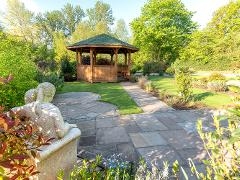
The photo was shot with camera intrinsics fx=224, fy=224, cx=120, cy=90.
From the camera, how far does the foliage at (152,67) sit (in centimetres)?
2619

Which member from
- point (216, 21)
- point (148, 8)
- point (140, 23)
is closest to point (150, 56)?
point (140, 23)

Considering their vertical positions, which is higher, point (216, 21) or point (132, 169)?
point (216, 21)

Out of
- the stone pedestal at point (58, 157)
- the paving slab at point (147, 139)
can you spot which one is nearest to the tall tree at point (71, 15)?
the paving slab at point (147, 139)

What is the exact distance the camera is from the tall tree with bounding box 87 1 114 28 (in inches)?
2285

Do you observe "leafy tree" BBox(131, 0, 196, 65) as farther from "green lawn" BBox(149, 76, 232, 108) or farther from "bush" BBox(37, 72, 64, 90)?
"bush" BBox(37, 72, 64, 90)

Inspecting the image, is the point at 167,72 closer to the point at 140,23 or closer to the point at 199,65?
the point at 199,65

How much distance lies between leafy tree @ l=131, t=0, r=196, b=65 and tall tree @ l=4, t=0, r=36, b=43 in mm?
19339

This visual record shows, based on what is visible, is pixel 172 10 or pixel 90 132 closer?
pixel 90 132

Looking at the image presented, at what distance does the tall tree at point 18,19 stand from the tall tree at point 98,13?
19.1m

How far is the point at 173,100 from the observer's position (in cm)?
921

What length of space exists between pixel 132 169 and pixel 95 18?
2304 inches

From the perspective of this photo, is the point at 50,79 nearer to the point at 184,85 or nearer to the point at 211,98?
the point at 184,85

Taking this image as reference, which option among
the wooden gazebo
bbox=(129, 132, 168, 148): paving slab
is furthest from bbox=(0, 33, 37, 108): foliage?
the wooden gazebo

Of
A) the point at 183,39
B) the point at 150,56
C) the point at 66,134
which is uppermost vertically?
the point at 183,39
